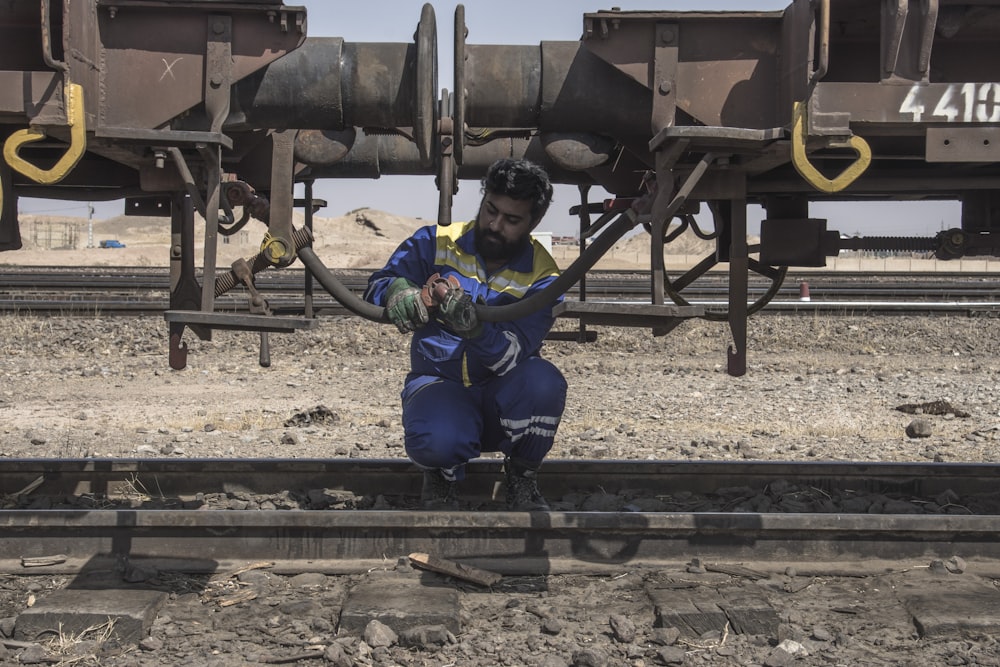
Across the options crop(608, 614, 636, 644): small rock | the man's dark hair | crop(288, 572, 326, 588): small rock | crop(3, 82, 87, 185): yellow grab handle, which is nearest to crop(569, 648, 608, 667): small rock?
crop(608, 614, 636, 644): small rock

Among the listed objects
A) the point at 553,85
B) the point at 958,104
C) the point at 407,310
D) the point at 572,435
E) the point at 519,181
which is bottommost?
the point at 572,435

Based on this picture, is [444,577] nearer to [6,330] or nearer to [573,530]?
[573,530]

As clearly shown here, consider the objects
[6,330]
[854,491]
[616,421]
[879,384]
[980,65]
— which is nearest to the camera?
[980,65]

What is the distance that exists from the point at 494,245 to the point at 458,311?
1.53 ft

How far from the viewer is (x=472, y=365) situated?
13.9 feet

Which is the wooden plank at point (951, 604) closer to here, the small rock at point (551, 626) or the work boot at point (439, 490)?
the small rock at point (551, 626)

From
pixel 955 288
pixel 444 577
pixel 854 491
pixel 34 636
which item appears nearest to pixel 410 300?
pixel 444 577

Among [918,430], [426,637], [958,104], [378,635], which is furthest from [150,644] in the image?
[918,430]

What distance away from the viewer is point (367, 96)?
375 cm

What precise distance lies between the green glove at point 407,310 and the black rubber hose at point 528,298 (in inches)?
1.6

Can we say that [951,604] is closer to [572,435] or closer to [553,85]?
[553,85]

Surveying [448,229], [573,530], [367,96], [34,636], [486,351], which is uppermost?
[367,96]

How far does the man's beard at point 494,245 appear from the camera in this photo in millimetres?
4109

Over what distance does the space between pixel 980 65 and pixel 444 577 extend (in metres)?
2.73
